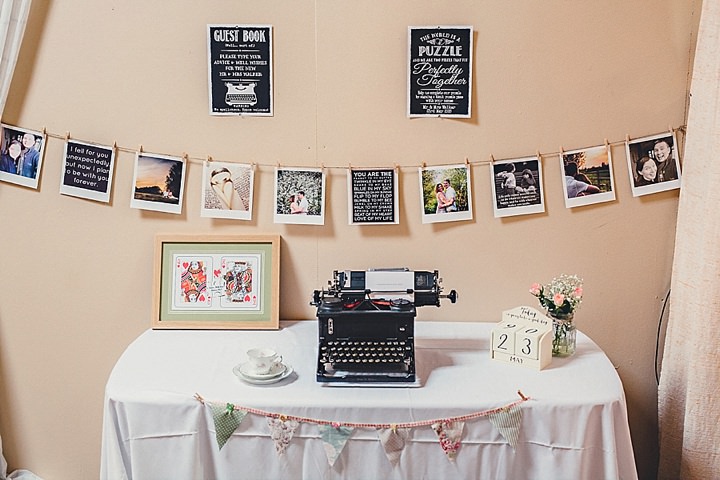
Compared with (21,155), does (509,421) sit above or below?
below

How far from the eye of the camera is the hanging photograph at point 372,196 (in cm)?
212

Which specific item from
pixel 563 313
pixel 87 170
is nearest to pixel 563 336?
pixel 563 313

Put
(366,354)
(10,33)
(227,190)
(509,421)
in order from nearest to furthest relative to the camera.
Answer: (509,421) → (366,354) → (10,33) → (227,190)

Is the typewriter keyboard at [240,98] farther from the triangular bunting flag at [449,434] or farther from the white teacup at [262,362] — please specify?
the triangular bunting flag at [449,434]

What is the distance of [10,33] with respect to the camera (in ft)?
6.68

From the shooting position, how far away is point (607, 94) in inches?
81.8

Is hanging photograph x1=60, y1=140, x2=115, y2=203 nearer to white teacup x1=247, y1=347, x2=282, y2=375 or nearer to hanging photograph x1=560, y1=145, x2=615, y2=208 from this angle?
white teacup x1=247, y1=347, x2=282, y2=375

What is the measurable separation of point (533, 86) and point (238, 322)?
3.63 feet

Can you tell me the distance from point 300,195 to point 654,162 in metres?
1.04

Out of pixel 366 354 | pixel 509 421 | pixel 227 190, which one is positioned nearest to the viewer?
pixel 509 421

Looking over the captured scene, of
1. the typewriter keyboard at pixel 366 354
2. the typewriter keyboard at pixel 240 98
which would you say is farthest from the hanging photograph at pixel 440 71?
the typewriter keyboard at pixel 366 354

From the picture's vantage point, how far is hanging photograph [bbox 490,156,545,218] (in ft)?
6.91

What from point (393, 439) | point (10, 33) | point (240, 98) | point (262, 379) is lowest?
point (393, 439)

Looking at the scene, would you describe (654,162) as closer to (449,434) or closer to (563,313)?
(563,313)
